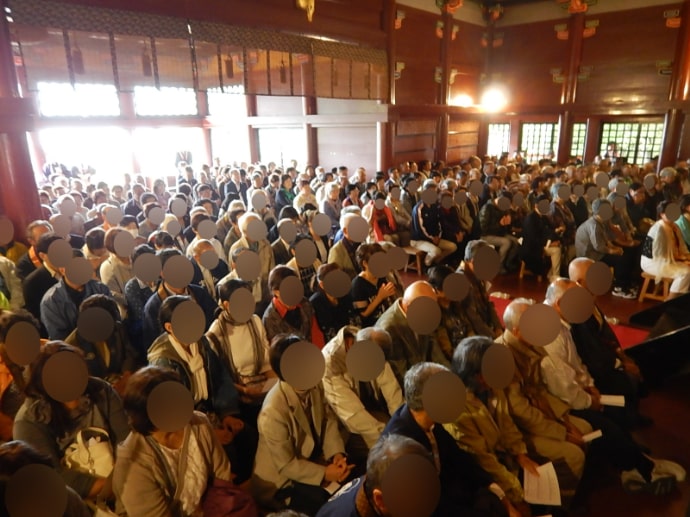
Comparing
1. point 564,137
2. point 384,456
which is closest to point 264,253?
point 384,456

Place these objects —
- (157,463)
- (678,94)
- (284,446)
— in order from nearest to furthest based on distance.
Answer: (157,463)
(284,446)
(678,94)

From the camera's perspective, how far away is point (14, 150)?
5871 mm

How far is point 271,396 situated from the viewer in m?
2.52

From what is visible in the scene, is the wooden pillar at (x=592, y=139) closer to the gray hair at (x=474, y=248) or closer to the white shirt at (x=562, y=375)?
the gray hair at (x=474, y=248)

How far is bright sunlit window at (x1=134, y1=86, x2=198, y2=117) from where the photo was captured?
14.4 m

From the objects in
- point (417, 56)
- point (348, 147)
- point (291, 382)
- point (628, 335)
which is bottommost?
point (628, 335)

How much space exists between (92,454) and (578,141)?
1553 centimetres

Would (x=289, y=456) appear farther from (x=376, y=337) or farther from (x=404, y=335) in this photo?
(x=404, y=335)

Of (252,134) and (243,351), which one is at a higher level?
(252,134)

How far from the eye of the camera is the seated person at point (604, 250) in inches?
252

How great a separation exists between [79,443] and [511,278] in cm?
658

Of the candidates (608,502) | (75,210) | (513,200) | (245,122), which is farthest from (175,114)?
(608,502)

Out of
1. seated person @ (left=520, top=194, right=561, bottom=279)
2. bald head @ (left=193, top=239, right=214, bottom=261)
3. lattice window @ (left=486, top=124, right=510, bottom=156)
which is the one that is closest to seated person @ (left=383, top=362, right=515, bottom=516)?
bald head @ (left=193, top=239, right=214, bottom=261)

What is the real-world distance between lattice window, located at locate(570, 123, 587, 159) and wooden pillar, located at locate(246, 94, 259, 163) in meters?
10.2
